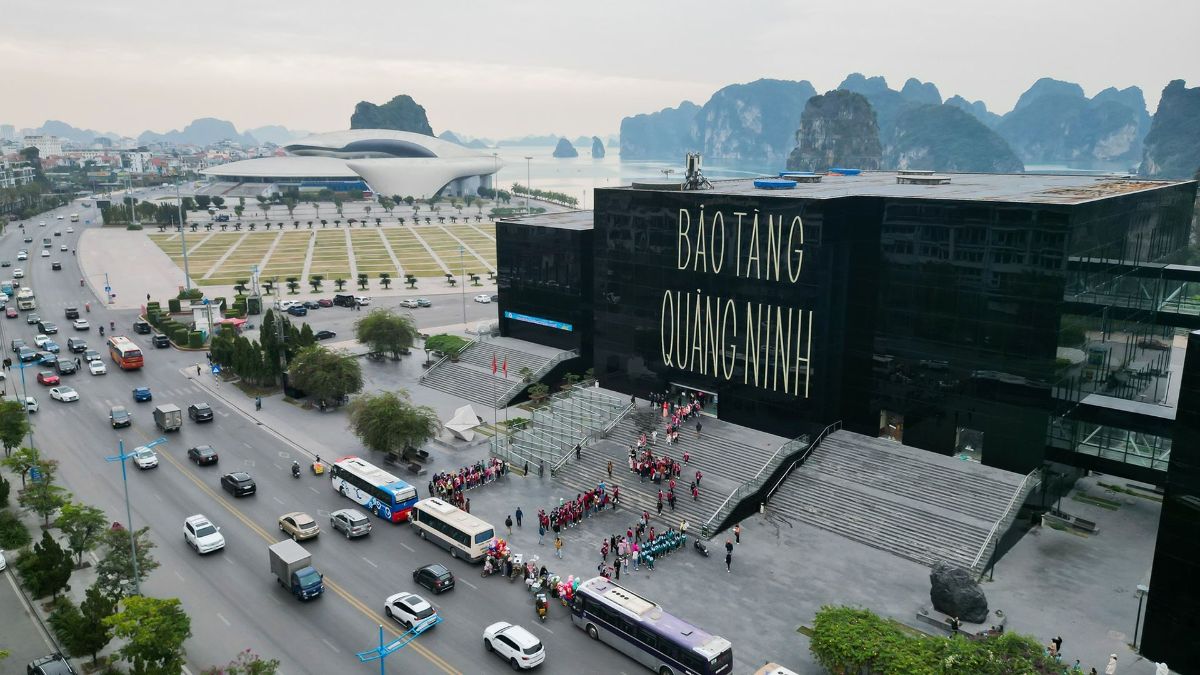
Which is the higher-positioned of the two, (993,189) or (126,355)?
(993,189)

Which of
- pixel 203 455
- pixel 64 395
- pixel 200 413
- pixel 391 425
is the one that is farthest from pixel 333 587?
pixel 64 395

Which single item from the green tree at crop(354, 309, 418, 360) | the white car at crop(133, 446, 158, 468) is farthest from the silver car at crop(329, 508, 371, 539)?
the green tree at crop(354, 309, 418, 360)

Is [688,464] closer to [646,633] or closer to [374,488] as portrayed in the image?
[374,488]

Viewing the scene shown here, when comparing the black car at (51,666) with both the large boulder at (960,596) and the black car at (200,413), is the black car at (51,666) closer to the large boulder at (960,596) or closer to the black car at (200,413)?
the black car at (200,413)

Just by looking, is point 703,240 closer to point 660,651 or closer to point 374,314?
point 660,651

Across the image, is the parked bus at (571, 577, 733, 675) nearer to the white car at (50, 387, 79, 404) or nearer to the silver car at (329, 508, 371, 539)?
the silver car at (329, 508, 371, 539)

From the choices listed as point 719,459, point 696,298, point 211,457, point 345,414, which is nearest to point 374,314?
point 345,414

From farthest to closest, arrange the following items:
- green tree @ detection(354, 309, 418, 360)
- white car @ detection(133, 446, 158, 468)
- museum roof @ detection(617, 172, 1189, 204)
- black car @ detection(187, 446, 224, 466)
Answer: green tree @ detection(354, 309, 418, 360) → black car @ detection(187, 446, 224, 466) → white car @ detection(133, 446, 158, 468) → museum roof @ detection(617, 172, 1189, 204)

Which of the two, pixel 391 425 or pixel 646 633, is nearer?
pixel 646 633
